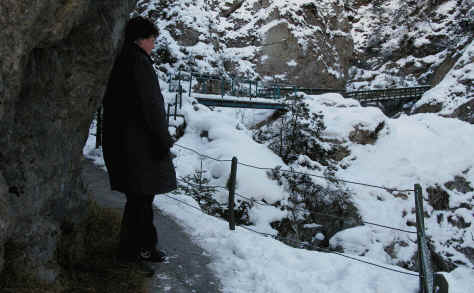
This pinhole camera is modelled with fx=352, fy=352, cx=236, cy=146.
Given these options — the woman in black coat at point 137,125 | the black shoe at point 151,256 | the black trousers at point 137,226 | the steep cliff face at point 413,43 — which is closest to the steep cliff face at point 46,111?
the woman in black coat at point 137,125

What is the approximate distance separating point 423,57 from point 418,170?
17.9 m

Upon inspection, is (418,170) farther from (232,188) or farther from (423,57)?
(423,57)

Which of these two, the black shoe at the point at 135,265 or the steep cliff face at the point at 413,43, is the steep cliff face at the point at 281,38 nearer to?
the steep cliff face at the point at 413,43

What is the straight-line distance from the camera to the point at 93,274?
3.07 m

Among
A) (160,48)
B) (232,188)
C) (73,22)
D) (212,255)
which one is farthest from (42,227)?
(160,48)

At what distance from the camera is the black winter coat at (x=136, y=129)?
2902 mm

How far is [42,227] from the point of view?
264 centimetres

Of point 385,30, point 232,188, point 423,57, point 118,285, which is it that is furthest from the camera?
point 385,30

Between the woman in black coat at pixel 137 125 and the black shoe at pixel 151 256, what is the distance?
51cm

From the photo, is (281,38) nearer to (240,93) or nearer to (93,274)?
(240,93)

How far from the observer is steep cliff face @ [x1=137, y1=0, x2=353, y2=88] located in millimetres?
27391

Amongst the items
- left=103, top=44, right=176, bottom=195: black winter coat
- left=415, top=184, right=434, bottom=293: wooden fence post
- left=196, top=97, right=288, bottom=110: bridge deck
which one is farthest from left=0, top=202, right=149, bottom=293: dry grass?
left=196, top=97, right=288, bottom=110: bridge deck

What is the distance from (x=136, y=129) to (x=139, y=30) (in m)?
0.88

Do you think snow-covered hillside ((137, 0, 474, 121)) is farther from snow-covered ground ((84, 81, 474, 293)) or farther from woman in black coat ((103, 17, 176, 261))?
woman in black coat ((103, 17, 176, 261))
